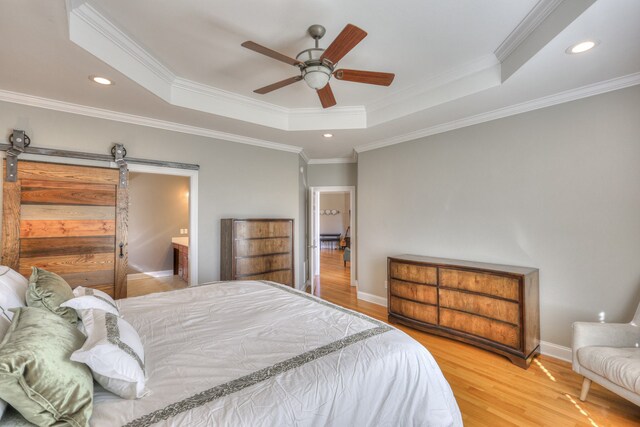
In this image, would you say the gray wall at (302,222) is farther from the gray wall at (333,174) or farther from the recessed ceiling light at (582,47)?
the recessed ceiling light at (582,47)

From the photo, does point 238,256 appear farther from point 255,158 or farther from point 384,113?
point 384,113

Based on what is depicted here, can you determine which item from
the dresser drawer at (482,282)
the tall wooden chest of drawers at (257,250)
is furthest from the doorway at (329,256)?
the dresser drawer at (482,282)

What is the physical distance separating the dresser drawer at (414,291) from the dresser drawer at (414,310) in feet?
0.21

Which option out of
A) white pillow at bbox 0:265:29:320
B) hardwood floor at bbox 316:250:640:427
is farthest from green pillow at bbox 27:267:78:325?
hardwood floor at bbox 316:250:640:427

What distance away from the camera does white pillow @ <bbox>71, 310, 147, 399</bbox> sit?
1064 millimetres

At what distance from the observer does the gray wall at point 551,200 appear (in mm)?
2557

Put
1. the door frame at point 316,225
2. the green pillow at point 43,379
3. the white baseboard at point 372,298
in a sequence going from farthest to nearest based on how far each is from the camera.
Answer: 1. the door frame at point 316,225
2. the white baseboard at point 372,298
3. the green pillow at point 43,379

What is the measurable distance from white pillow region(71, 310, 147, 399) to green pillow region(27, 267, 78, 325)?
0.39m

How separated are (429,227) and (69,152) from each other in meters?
4.25

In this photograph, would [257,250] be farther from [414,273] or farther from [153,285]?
[153,285]

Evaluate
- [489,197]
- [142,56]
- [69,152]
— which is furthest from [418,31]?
[69,152]

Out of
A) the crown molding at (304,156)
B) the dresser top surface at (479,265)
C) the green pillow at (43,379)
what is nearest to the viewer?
the green pillow at (43,379)

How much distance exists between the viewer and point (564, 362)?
2.82 metres

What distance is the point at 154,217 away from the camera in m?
6.48
